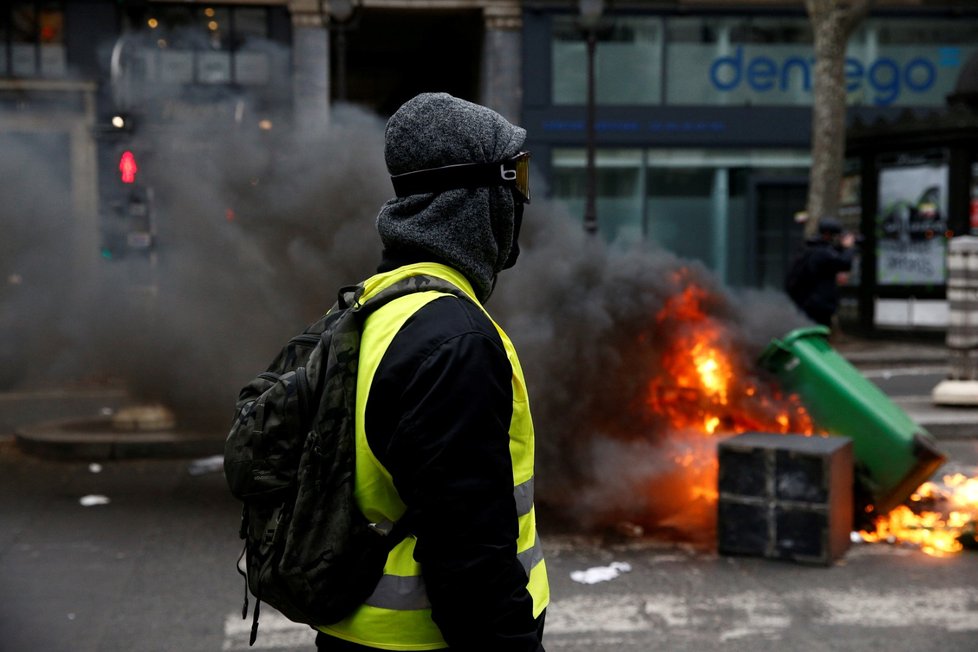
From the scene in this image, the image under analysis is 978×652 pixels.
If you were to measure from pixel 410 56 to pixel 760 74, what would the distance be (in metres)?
6.99

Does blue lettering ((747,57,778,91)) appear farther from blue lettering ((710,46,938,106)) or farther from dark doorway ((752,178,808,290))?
dark doorway ((752,178,808,290))

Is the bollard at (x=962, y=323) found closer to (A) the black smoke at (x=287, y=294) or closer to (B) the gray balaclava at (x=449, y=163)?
(A) the black smoke at (x=287, y=294)

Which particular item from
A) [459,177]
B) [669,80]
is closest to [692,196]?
[669,80]

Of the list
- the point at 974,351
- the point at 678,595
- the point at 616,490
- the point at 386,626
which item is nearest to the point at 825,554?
the point at 678,595

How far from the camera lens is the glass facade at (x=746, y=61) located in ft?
63.3

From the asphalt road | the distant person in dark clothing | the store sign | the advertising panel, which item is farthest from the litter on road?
the store sign

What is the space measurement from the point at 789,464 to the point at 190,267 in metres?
4.54

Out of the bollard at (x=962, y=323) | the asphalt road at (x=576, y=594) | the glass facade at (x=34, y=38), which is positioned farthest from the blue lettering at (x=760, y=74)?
the asphalt road at (x=576, y=594)

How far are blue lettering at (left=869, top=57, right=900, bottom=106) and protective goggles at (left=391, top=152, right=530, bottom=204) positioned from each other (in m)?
19.2

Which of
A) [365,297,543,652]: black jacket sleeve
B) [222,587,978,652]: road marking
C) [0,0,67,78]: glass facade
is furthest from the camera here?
[0,0,67,78]: glass facade

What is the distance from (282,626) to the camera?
4.69 meters

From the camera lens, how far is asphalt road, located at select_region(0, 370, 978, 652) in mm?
4520

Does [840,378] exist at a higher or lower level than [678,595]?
higher

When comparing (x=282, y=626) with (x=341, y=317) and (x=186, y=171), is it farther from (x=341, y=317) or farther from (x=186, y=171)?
(x=186, y=171)
